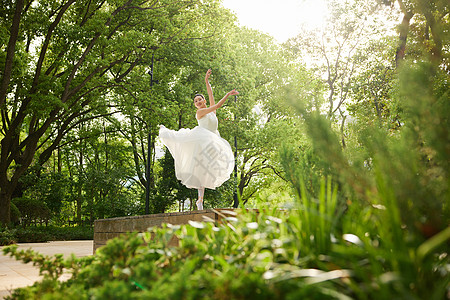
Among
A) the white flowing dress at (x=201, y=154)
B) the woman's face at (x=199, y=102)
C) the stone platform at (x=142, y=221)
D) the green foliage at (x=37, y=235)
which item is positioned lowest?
the green foliage at (x=37, y=235)

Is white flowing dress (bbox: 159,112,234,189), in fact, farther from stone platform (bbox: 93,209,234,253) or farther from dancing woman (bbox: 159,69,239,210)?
stone platform (bbox: 93,209,234,253)

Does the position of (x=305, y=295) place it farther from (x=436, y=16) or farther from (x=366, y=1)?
(x=366, y=1)

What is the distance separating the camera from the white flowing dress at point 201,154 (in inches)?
276

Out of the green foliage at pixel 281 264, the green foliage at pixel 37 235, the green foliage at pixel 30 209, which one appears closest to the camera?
the green foliage at pixel 281 264

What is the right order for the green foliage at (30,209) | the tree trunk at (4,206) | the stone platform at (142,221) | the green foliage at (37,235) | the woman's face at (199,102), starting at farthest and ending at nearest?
the green foliage at (30,209) < the tree trunk at (4,206) < the green foliage at (37,235) < the woman's face at (199,102) < the stone platform at (142,221)

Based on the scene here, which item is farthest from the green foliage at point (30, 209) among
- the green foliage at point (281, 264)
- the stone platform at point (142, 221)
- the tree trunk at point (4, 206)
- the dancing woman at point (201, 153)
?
the green foliage at point (281, 264)

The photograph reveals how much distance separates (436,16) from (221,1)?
1022 centimetres

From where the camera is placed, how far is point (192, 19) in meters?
15.6

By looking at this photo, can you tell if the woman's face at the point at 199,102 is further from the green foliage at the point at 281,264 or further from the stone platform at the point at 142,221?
the green foliage at the point at 281,264

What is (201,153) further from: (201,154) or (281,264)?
(281,264)

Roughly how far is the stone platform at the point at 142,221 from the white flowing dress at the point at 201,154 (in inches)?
45.7

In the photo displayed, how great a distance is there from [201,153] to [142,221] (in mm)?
1725

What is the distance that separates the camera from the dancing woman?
7.02 meters

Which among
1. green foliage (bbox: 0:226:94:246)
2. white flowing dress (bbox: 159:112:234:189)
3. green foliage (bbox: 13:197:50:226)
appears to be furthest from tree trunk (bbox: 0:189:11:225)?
white flowing dress (bbox: 159:112:234:189)
